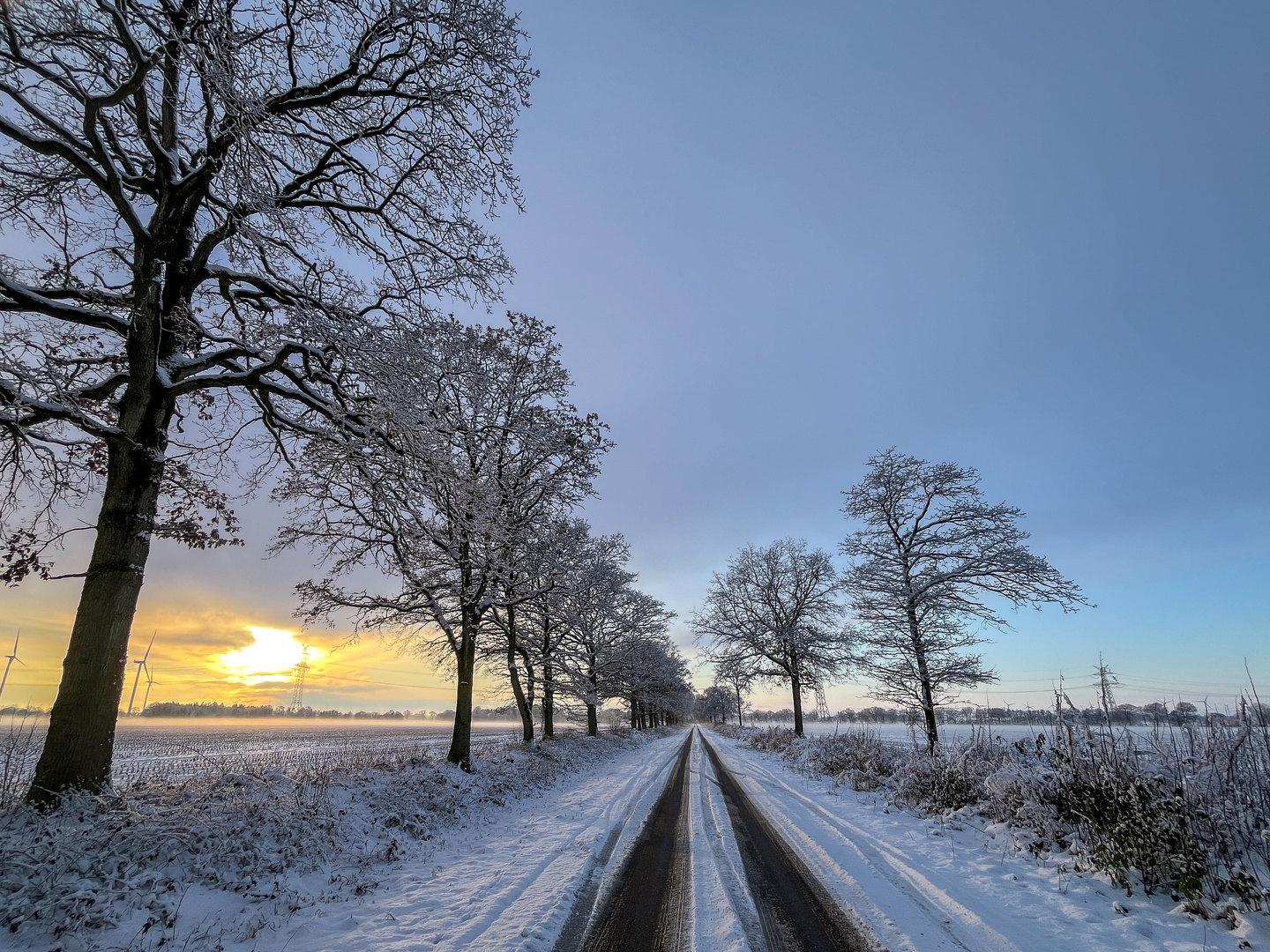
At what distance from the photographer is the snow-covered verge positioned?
155 inches

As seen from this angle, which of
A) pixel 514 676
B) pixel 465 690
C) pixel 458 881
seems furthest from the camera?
pixel 514 676

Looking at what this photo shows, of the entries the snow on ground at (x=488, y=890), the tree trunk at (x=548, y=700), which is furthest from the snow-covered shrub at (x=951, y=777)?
the tree trunk at (x=548, y=700)

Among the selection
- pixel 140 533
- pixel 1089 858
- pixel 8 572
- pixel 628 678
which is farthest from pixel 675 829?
pixel 628 678

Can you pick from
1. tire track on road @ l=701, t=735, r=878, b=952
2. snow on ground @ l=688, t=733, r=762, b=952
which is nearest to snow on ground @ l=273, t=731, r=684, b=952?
snow on ground @ l=688, t=733, r=762, b=952

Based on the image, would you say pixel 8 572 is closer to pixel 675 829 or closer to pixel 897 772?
pixel 675 829

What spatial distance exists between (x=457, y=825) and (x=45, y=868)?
5.65 metres

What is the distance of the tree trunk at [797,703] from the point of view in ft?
79.0

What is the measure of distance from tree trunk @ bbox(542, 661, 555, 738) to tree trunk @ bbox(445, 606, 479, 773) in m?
5.64

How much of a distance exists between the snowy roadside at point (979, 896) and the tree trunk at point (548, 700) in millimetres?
12617

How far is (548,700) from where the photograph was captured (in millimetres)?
21094

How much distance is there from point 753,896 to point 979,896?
2.39 metres

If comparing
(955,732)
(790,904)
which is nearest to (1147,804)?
(790,904)

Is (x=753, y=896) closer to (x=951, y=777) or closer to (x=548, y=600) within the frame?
(x=951, y=777)

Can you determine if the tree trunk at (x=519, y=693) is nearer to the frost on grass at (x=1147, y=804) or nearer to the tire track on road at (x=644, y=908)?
the tire track on road at (x=644, y=908)
